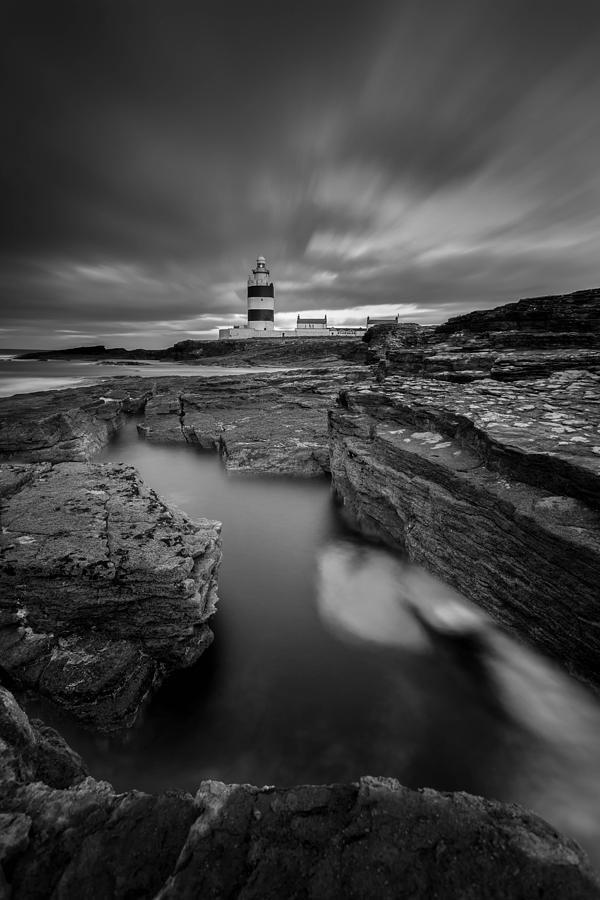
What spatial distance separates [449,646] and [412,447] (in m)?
3.47

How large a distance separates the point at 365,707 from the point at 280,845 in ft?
10.4

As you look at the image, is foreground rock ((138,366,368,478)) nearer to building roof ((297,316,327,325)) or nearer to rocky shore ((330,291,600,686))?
rocky shore ((330,291,600,686))

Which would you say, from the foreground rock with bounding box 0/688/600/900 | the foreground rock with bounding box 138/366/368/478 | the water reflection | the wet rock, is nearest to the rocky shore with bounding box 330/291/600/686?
the water reflection

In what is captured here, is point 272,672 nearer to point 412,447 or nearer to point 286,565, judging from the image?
point 286,565

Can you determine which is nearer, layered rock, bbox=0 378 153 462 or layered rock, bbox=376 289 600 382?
layered rock, bbox=376 289 600 382

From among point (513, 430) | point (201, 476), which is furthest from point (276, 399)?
point (513, 430)

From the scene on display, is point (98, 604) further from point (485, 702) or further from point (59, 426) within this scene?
point (59, 426)

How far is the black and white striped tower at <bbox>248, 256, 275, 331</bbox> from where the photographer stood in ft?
258

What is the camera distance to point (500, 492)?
17.9 feet

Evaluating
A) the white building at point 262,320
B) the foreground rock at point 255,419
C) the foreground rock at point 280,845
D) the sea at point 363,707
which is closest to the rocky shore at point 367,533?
the foreground rock at point 280,845

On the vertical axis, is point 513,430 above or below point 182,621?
above

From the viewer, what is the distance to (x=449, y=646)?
5.73 metres

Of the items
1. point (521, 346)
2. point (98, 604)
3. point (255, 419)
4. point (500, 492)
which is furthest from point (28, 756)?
point (521, 346)

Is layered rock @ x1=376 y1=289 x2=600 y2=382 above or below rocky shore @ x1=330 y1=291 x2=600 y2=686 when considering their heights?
above
